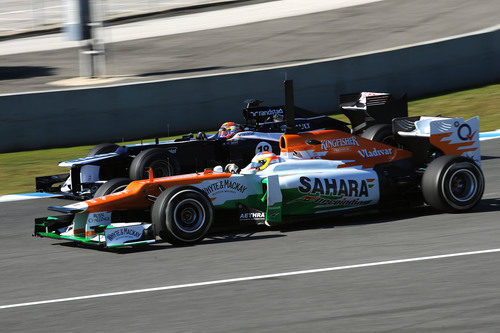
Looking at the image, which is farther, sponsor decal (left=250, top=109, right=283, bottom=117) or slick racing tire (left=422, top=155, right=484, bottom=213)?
sponsor decal (left=250, top=109, right=283, bottom=117)

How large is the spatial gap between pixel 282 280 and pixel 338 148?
277 centimetres

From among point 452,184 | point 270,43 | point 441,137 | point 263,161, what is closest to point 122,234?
point 263,161

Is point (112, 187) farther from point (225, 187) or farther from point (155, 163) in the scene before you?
point (155, 163)

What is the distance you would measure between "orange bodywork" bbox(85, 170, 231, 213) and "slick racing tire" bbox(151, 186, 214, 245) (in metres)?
0.30

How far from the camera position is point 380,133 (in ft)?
38.0

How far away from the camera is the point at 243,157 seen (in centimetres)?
1222

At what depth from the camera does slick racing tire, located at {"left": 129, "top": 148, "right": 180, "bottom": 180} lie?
11.5 m

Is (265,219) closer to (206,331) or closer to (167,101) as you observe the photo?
(206,331)

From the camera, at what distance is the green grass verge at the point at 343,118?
45.6 feet

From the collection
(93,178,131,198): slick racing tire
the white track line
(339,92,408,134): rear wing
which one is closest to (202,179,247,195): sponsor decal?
(93,178,131,198): slick racing tire

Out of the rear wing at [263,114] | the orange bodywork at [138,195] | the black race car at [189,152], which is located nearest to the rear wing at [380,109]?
the black race car at [189,152]

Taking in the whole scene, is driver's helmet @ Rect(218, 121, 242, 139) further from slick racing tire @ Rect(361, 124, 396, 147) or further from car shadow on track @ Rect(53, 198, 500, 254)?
car shadow on track @ Rect(53, 198, 500, 254)

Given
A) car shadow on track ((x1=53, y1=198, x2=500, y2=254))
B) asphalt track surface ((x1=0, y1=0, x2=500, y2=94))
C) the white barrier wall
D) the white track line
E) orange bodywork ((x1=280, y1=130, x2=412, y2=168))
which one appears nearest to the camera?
the white track line

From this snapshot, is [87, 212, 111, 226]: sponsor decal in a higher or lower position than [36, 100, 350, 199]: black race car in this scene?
lower
